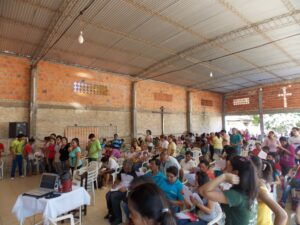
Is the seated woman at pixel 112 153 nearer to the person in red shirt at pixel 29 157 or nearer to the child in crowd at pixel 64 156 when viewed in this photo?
the child in crowd at pixel 64 156

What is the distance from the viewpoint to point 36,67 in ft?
28.5

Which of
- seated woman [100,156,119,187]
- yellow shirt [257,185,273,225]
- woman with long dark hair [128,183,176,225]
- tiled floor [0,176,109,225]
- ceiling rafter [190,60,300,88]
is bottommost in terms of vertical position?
tiled floor [0,176,109,225]

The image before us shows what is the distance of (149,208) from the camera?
1.12 meters

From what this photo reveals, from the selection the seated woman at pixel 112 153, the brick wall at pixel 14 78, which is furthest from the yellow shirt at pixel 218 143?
the brick wall at pixel 14 78

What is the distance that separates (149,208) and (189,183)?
3.58m

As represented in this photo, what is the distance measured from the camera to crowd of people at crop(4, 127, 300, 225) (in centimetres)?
119

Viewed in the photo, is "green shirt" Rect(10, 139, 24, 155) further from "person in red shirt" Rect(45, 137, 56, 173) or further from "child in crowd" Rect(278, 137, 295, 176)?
"child in crowd" Rect(278, 137, 295, 176)

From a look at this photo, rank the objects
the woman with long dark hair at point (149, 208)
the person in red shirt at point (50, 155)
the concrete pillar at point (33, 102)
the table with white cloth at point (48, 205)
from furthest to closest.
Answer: the concrete pillar at point (33, 102)
the person in red shirt at point (50, 155)
the table with white cloth at point (48, 205)
the woman with long dark hair at point (149, 208)

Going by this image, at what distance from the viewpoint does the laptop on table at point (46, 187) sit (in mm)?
3299

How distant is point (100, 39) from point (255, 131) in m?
15.2

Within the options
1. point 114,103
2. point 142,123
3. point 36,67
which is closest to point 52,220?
point 36,67

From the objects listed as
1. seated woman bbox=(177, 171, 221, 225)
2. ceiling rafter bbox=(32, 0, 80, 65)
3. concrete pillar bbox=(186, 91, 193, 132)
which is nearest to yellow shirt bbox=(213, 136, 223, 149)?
concrete pillar bbox=(186, 91, 193, 132)

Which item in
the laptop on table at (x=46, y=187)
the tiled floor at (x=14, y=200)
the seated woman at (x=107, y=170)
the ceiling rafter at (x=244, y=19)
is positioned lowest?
the tiled floor at (x=14, y=200)

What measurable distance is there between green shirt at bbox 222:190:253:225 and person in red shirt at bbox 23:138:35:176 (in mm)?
7805
